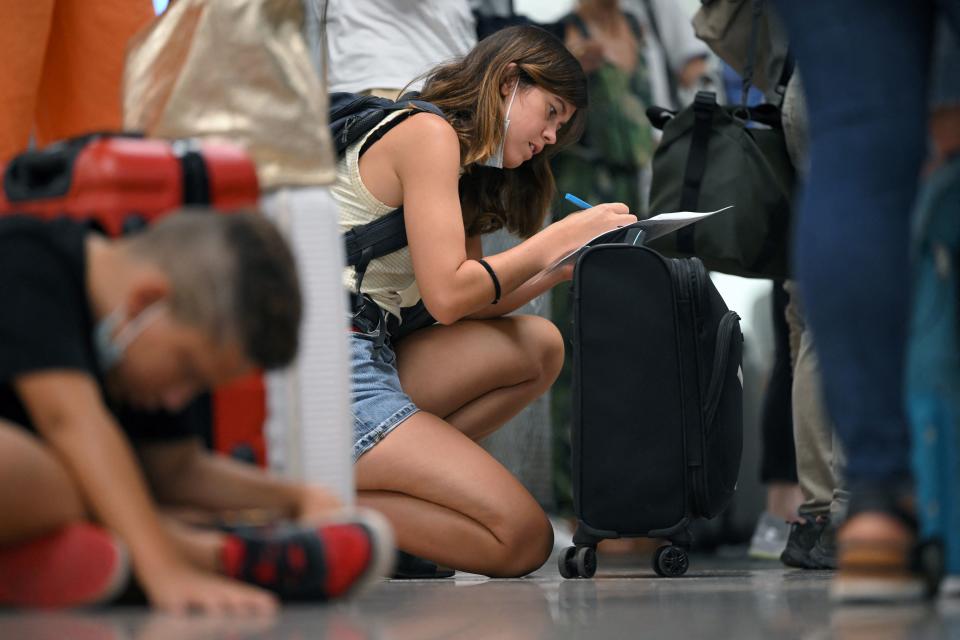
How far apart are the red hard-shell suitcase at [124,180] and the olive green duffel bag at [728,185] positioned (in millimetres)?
1294

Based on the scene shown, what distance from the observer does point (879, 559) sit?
1.39 m

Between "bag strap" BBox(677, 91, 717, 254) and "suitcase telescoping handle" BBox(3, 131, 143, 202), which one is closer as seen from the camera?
"suitcase telescoping handle" BBox(3, 131, 143, 202)

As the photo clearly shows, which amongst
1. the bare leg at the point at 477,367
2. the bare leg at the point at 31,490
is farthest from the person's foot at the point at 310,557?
the bare leg at the point at 477,367

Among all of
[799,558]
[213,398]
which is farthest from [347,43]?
[213,398]

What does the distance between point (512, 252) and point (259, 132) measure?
32.9 inches

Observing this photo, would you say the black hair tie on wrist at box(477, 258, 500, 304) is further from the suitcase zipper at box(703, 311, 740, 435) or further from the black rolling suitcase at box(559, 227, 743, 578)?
the suitcase zipper at box(703, 311, 740, 435)

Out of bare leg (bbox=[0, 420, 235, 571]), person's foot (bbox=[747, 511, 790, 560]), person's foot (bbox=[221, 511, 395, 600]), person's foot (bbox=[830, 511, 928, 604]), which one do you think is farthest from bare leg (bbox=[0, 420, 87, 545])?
person's foot (bbox=[747, 511, 790, 560])

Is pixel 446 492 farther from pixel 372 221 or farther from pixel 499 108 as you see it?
pixel 499 108

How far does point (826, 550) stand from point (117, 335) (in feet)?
5.35

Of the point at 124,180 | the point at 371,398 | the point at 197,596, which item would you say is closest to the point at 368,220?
the point at 371,398

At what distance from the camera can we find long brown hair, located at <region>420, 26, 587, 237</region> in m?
2.56

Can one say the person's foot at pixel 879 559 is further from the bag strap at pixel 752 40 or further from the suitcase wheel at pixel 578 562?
the bag strap at pixel 752 40

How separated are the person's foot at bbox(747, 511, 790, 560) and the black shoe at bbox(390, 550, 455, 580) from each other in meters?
0.98

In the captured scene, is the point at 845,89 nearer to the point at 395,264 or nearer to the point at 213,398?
the point at 213,398
